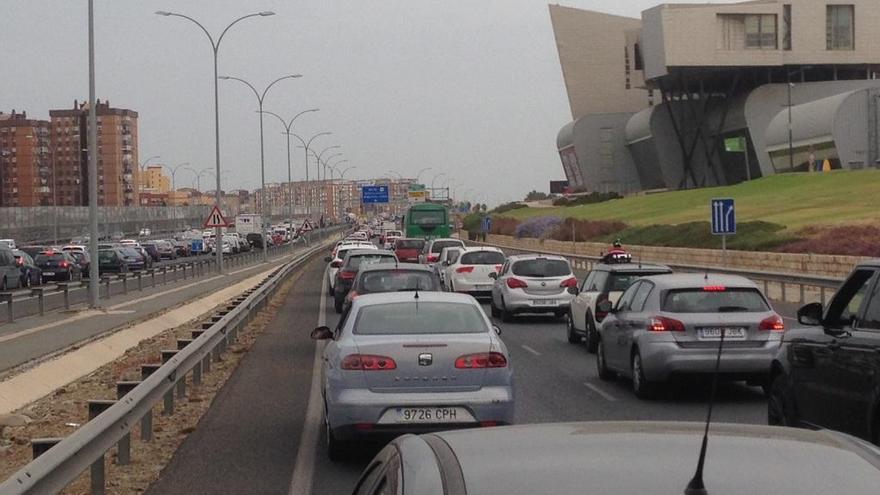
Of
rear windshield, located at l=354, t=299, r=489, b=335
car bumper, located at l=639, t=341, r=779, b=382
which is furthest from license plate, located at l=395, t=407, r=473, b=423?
car bumper, located at l=639, t=341, r=779, b=382

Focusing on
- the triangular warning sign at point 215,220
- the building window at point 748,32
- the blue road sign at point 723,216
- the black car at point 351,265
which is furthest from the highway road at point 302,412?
the building window at point 748,32

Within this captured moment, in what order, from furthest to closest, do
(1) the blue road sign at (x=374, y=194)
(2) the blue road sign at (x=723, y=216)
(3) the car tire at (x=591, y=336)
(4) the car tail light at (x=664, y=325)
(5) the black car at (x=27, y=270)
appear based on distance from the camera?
(1) the blue road sign at (x=374, y=194) < (5) the black car at (x=27, y=270) < (2) the blue road sign at (x=723, y=216) < (3) the car tire at (x=591, y=336) < (4) the car tail light at (x=664, y=325)

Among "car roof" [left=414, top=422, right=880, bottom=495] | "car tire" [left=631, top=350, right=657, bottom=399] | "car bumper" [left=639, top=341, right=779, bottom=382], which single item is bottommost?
"car tire" [left=631, top=350, right=657, bottom=399]

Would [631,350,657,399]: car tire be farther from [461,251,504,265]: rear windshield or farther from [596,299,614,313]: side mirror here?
[461,251,504,265]: rear windshield

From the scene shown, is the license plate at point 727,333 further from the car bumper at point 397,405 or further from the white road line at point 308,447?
the car bumper at point 397,405

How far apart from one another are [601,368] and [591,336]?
377cm

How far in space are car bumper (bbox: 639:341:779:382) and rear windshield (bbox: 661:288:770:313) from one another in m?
0.49

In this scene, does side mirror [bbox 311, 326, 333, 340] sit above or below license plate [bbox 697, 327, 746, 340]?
above

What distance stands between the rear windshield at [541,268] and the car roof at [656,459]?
80.8 feet

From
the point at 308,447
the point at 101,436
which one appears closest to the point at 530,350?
the point at 308,447

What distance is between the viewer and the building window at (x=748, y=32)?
103m

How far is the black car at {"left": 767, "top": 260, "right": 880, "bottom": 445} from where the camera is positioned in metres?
9.07

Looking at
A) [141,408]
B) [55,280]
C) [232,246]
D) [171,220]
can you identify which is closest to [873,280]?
[141,408]

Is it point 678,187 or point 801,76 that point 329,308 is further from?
point 678,187
